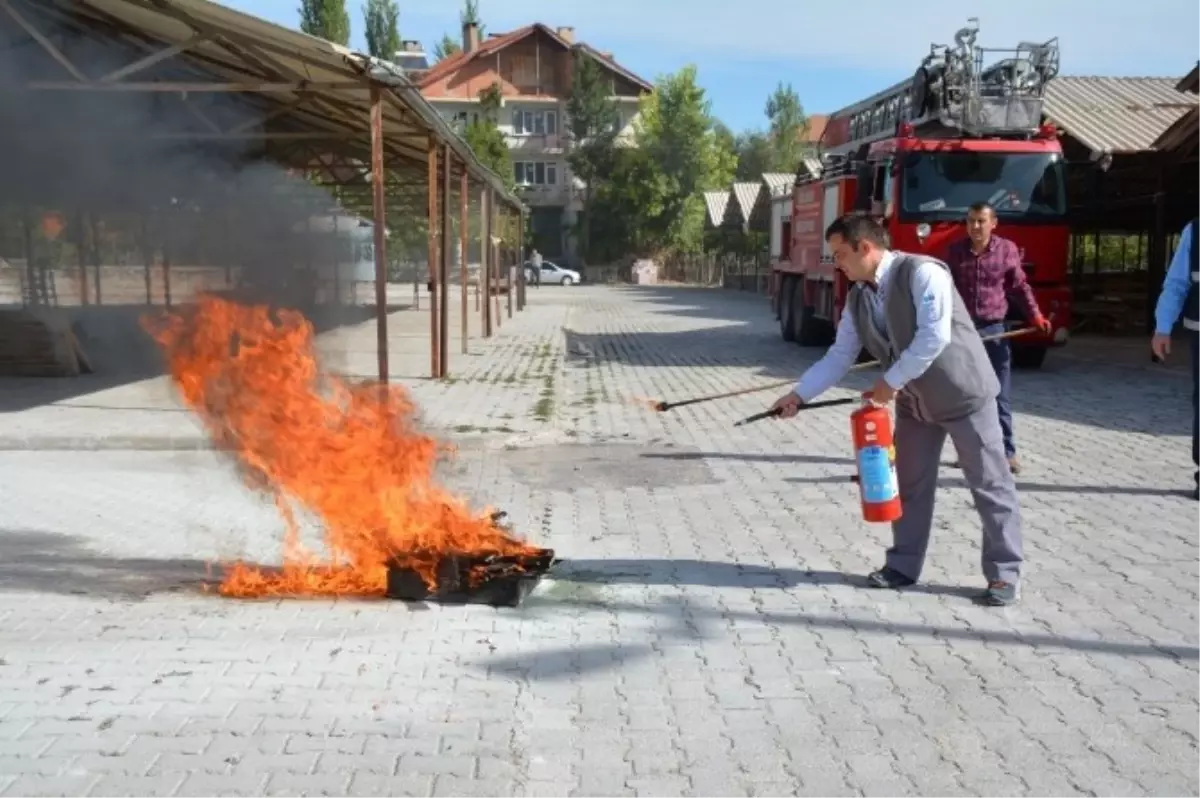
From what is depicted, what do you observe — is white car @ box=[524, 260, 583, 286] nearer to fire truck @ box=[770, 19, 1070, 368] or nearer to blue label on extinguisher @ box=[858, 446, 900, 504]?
fire truck @ box=[770, 19, 1070, 368]

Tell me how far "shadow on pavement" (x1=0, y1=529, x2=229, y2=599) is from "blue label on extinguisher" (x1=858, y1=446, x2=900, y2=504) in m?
3.21

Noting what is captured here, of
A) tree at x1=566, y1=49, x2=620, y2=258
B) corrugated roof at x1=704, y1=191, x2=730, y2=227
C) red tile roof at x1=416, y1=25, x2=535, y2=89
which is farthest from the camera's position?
red tile roof at x1=416, y1=25, x2=535, y2=89

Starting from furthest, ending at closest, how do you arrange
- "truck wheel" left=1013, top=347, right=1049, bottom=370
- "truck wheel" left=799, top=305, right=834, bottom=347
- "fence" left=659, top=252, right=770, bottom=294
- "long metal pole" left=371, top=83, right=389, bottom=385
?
1. "fence" left=659, top=252, right=770, bottom=294
2. "truck wheel" left=799, top=305, right=834, bottom=347
3. "truck wheel" left=1013, top=347, right=1049, bottom=370
4. "long metal pole" left=371, top=83, right=389, bottom=385

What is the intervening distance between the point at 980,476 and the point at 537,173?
65.2m

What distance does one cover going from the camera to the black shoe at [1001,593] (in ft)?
15.9

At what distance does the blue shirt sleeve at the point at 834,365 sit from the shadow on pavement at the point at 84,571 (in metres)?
3.05

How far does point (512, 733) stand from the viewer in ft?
11.8

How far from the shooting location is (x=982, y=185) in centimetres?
1355

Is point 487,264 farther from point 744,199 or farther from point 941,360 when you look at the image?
point 744,199

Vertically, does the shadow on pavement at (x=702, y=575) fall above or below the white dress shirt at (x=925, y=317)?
below

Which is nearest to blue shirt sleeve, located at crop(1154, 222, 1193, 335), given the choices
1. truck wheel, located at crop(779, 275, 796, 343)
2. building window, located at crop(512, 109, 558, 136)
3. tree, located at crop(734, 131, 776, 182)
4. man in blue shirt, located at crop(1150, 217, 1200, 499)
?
man in blue shirt, located at crop(1150, 217, 1200, 499)

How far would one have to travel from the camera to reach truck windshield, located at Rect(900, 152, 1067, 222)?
1344 centimetres

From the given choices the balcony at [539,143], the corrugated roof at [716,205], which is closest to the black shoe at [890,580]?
the corrugated roof at [716,205]

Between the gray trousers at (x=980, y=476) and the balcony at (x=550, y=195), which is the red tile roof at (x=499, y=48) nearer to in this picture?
the balcony at (x=550, y=195)
